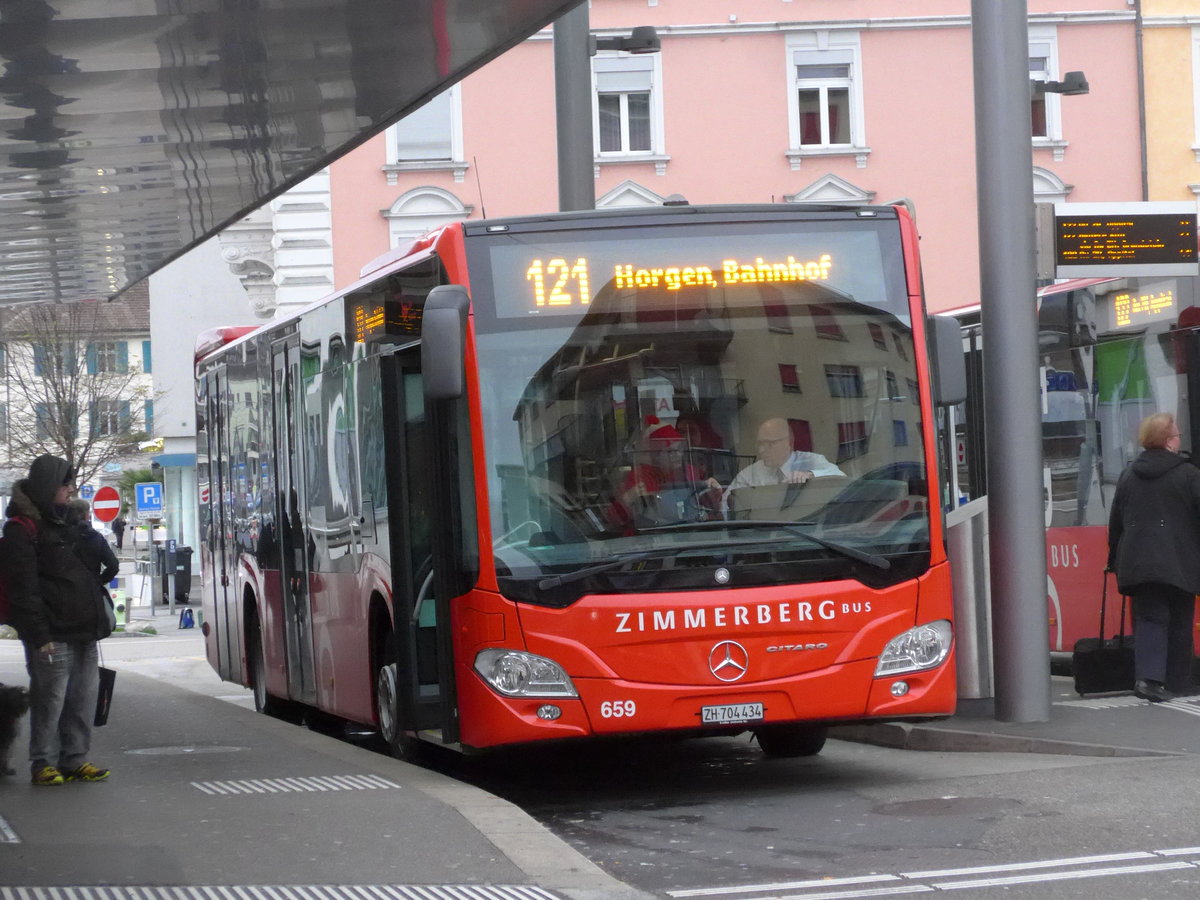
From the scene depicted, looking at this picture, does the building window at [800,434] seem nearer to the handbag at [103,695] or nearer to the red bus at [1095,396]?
the handbag at [103,695]

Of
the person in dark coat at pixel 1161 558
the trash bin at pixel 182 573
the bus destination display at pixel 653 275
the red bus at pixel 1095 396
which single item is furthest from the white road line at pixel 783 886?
the trash bin at pixel 182 573

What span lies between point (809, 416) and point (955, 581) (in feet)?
10.4

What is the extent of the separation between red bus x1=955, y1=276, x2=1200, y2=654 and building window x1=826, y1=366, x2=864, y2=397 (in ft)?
13.1

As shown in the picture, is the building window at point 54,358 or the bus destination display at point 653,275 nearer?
the bus destination display at point 653,275

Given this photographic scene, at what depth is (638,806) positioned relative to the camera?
982cm

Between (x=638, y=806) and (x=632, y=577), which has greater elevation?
(x=632, y=577)

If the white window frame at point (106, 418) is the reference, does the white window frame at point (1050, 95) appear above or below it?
above

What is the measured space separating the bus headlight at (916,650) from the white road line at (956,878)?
2.15 metres

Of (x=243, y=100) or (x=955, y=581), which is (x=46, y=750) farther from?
(x=955, y=581)

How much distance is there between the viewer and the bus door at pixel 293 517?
43.5 ft

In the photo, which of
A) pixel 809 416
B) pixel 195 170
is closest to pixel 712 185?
pixel 195 170

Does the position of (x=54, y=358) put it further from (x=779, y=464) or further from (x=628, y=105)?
(x=779, y=464)

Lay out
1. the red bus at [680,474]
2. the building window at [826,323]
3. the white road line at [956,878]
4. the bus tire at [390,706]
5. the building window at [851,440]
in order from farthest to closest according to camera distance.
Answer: the bus tire at [390,706] < the building window at [826,323] < the building window at [851,440] < the red bus at [680,474] < the white road line at [956,878]

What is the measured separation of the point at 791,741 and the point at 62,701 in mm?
4010
